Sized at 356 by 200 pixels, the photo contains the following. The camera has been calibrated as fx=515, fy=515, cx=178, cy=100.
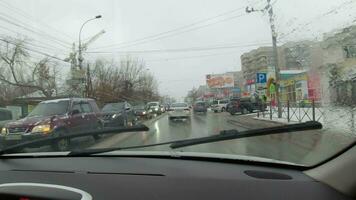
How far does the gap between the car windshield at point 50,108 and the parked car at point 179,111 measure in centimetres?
300

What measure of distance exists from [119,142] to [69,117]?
5130 millimetres

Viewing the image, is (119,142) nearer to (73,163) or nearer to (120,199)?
(73,163)

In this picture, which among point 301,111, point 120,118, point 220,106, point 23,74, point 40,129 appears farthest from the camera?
point 23,74

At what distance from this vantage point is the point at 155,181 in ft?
9.12

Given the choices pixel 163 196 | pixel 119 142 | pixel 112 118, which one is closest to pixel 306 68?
pixel 163 196

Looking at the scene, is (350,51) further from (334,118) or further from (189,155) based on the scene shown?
(189,155)

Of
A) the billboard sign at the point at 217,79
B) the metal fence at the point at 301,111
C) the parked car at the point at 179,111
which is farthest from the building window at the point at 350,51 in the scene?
the parked car at the point at 179,111

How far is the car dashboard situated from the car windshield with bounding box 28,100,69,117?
8576 millimetres

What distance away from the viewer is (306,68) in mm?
3246

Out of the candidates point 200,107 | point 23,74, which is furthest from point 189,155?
point 23,74

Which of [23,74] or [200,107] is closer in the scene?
[200,107]

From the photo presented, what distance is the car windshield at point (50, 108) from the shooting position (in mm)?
12055

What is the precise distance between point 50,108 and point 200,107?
480cm

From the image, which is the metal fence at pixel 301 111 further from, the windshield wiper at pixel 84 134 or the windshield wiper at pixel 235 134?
the windshield wiper at pixel 84 134
